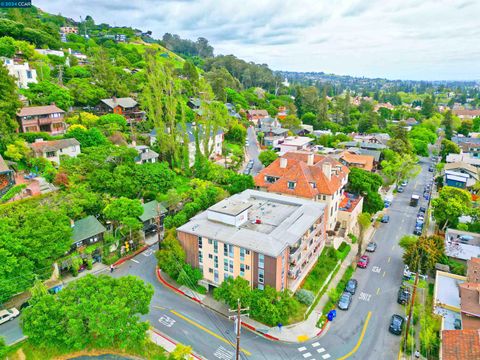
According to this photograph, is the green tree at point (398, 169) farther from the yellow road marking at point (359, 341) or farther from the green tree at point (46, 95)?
the green tree at point (46, 95)

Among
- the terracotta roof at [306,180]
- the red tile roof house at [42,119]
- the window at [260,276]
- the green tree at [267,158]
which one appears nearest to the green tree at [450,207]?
the terracotta roof at [306,180]

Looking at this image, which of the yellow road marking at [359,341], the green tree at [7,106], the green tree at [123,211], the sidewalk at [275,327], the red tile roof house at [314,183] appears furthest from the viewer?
the green tree at [7,106]

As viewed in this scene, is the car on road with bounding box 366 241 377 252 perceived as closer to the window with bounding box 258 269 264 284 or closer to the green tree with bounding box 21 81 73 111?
the window with bounding box 258 269 264 284

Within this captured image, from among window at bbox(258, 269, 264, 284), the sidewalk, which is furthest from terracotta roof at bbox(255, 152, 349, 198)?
window at bbox(258, 269, 264, 284)

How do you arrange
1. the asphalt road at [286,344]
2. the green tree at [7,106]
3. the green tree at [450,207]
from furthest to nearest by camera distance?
the green tree at [7,106]
the green tree at [450,207]
the asphalt road at [286,344]

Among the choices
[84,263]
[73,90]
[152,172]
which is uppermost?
[73,90]

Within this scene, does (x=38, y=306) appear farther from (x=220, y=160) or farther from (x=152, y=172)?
(x=220, y=160)

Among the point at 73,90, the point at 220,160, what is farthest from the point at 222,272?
the point at 73,90
